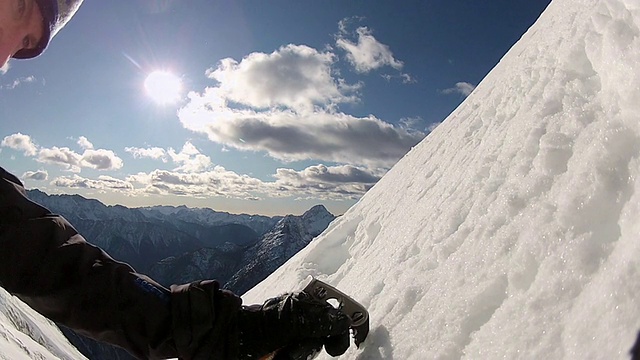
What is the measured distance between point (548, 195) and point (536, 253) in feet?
1.17

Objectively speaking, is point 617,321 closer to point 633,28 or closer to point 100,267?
point 633,28

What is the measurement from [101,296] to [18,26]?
1.26 m

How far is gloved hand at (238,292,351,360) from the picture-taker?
7.21 ft

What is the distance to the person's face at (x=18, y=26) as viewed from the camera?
1.88 meters

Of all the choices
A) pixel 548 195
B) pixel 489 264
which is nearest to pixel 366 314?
pixel 489 264

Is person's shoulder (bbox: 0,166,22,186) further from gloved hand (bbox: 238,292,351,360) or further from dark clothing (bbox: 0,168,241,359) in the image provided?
gloved hand (bbox: 238,292,351,360)

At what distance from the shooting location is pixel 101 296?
211 cm

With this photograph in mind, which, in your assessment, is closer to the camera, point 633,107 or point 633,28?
point 633,107

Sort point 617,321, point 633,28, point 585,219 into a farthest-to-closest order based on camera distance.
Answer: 1. point 633,28
2. point 585,219
3. point 617,321

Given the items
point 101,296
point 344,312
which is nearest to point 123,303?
point 101,296

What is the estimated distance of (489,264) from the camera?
2078mm

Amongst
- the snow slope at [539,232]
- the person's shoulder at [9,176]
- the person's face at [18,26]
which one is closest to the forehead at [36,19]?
the person's face at [18,26]

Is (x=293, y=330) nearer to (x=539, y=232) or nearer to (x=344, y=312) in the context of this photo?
(x=344, y=312)

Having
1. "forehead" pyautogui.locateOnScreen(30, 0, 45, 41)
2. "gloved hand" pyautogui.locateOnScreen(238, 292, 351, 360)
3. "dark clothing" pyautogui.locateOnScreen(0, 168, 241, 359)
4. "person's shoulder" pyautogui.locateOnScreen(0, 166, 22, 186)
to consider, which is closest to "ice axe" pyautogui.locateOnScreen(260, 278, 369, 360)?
"gloved hand" pyautogui.locateOnScreen(238, 292, 351, 360)
